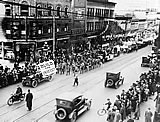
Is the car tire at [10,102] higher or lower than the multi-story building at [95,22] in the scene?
lower

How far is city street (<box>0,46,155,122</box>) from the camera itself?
15.7 meters

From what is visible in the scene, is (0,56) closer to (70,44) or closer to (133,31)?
(70,44)

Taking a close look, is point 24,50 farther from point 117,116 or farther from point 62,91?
point 117,116

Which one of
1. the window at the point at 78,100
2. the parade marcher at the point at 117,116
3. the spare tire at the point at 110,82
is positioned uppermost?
the window at the point at 78,100

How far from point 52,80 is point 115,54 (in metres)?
17.6

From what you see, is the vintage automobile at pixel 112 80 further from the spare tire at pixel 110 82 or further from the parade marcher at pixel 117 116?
the parade marcher at pixel 117 116

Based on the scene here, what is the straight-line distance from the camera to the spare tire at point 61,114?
1457 centimetres

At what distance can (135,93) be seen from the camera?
54.9 feet

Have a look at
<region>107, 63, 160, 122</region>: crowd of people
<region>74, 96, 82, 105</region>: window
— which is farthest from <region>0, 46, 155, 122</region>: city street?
<region>74, 96, 82, 105</region>: window

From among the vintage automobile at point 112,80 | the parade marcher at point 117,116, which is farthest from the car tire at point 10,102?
the vintage automobile at point 112,80

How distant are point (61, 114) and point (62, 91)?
624 centimetres

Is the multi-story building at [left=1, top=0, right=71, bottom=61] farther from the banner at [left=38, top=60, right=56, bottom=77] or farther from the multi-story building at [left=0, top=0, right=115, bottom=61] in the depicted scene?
the banner at [left=38, top=60, right=56, bottom=77]

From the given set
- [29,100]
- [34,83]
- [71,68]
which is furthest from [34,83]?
[71,68]

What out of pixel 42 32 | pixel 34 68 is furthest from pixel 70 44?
pixel 34 68
